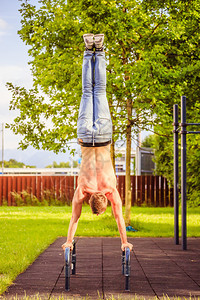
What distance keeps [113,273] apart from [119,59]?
7.87m

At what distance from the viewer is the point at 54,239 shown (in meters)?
11.8

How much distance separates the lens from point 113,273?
7539 mm

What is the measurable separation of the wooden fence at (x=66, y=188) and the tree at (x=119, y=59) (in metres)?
11.2

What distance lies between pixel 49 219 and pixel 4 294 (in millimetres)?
11212

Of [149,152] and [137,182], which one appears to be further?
[149,152]

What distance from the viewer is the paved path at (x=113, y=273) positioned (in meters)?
6.24

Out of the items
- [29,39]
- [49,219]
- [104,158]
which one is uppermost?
[29,39]

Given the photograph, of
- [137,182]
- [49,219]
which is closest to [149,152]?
[137,182]

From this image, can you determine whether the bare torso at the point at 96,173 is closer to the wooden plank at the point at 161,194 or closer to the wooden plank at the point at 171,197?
the wooden plank at the point at 161,194

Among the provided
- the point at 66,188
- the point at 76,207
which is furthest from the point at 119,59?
the point at 66,188

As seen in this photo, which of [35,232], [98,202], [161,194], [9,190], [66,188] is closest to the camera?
[98,202]

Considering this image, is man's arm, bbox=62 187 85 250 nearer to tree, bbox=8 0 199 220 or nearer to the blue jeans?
the blue jeans

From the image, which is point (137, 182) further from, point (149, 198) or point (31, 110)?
point (31, 110)

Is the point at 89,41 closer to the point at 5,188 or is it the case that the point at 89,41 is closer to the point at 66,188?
the point at 66,188
